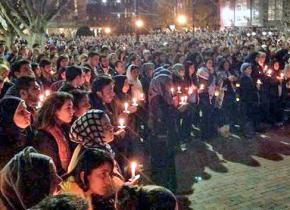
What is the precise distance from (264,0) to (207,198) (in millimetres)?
44277

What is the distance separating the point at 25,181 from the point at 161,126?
5515mm

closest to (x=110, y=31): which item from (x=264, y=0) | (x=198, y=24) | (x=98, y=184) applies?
(x=198, y=24)

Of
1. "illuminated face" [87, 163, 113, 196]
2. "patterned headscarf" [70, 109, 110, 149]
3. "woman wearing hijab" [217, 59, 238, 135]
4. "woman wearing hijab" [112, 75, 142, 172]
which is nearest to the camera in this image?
"illuminated face" [87, 163, 113, 196]

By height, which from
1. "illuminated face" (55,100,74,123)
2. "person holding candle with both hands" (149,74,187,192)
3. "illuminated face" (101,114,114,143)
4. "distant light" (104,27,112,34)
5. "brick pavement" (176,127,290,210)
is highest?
"distant light" (104,27,112,34)

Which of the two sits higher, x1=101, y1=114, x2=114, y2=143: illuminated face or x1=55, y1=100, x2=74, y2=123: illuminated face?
x1=55, y1=100, x2=74, y2=123: illuminated face

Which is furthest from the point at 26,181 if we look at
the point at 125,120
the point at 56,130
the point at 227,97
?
the point at 227,97

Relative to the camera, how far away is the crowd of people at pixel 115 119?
122 inches

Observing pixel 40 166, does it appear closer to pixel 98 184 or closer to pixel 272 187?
pixel 98 184

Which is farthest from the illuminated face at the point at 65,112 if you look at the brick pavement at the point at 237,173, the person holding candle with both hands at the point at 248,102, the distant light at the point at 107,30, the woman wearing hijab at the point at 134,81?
the distant light at the point at 107,30

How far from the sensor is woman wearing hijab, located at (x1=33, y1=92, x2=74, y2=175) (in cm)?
445

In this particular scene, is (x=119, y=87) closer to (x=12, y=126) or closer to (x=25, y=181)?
(x=12, y=126)

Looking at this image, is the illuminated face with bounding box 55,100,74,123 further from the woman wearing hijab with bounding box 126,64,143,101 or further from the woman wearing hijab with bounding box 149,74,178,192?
the woman wearing hijab with bounding box 126,64,143,101

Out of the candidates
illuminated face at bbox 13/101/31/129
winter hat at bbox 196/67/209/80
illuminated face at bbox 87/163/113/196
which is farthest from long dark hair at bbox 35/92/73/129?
winter hat at bbox 196/67/209/80

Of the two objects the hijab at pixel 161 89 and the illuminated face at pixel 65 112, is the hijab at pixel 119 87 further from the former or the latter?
the illuminated face at pixel 65 112
